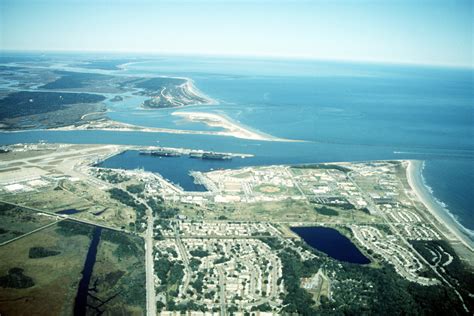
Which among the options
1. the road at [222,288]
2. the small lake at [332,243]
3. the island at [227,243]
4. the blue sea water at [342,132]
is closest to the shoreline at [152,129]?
the blue sea water at [342,132]

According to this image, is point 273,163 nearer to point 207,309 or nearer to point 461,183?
point 461,183

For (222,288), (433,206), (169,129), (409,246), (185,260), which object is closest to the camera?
(222,288)

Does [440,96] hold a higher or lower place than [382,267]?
higher

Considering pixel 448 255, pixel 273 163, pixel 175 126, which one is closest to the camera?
pixel 448 255

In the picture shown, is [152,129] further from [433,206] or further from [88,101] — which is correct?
[433,206]

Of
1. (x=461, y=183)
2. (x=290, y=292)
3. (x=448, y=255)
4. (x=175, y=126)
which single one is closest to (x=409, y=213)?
(x=448, y=255)

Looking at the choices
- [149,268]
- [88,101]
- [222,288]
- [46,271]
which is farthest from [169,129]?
[222,288]
